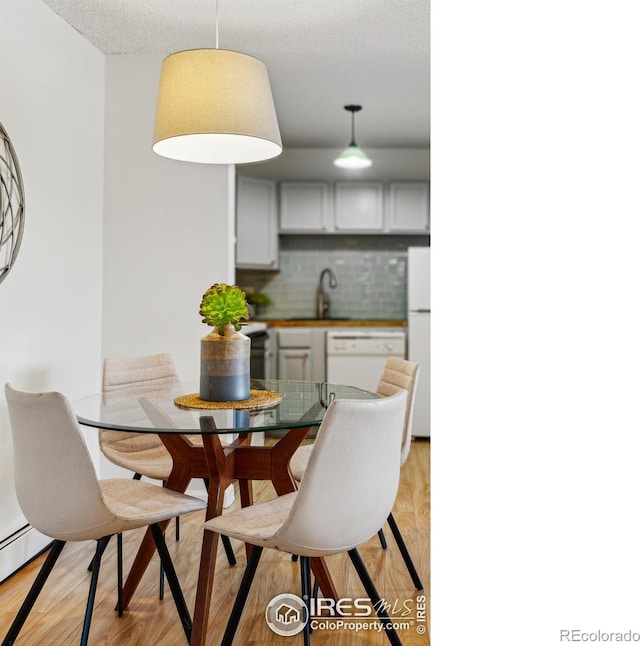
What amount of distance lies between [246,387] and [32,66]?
1692mm

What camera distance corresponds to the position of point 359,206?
5.84 metres

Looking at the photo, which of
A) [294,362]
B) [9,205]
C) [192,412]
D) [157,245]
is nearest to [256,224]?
[294,362]

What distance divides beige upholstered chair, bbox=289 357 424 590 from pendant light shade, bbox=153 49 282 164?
101cm

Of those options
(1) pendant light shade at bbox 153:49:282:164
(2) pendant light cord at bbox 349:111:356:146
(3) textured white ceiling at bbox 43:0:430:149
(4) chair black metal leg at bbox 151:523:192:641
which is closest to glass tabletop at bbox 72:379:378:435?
(4) chair black metal leg at bbox 151:523:192:641

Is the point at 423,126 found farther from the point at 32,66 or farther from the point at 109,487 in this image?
the point at 109,487

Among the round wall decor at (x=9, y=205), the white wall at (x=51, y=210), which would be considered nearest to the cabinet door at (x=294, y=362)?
the white wall at (x=51, y=210)

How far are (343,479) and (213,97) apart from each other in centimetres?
118

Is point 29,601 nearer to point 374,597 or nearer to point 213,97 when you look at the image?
point 374,597

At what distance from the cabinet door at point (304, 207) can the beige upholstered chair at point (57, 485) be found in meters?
4.23

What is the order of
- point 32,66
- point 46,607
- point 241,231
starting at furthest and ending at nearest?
point 241,231 → point 32,66 → point 46,607

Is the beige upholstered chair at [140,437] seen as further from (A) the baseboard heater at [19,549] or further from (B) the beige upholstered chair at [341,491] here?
(B) the beige upholstered chair at [341,491]

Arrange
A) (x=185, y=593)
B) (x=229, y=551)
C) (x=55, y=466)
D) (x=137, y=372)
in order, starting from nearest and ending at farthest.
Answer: (x=55, y=466)
(x=185, y=593)
(x=229, y=551)
(x=137, y=372)

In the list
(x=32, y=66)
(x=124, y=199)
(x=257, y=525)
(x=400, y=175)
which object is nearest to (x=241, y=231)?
(x=400, y=175)
